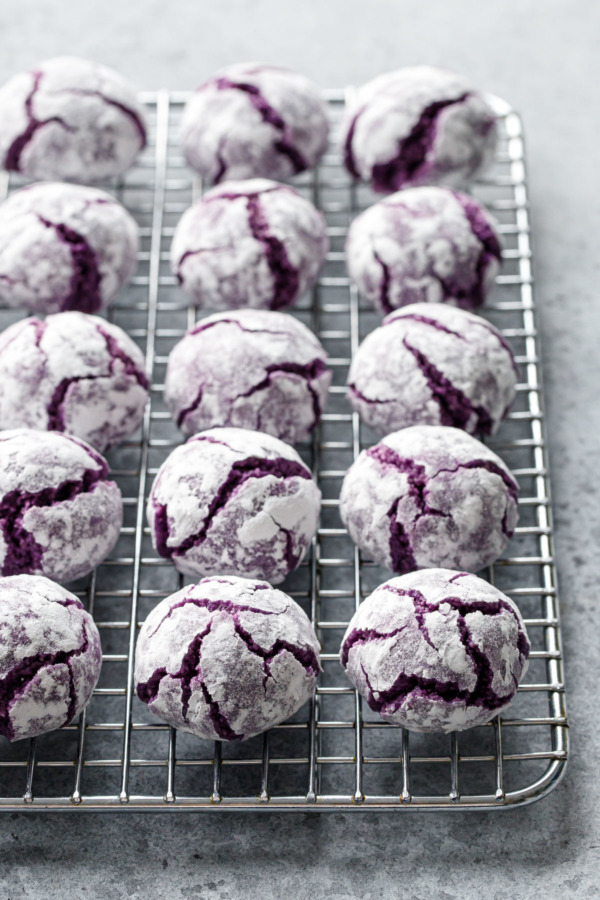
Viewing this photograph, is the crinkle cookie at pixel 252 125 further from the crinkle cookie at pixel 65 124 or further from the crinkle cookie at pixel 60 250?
the crinkle cookie at pixel 60 250

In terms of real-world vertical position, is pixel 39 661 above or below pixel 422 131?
below

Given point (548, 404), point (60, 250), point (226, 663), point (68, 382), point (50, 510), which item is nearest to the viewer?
point (226, 663)

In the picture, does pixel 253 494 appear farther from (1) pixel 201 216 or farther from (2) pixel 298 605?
(1) pixel 201 216

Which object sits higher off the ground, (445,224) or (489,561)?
(445,224)

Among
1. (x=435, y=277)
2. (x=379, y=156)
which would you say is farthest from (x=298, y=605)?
(x=379, y=156)

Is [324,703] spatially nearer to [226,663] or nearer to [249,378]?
[226,663]

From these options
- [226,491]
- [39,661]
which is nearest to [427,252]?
[226,491]

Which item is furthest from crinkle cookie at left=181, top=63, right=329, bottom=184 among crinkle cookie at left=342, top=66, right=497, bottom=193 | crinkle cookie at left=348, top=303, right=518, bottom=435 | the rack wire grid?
crinkle cookie at left=348, top=303, right=518, bottom=435
